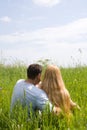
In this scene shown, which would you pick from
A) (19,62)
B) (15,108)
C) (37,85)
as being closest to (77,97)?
(37,85)

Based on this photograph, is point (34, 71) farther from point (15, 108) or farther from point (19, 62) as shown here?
point (19, 62)

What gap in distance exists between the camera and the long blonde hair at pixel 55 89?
511 centimetres

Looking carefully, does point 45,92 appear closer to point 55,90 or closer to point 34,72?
point 55,90

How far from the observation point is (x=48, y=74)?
5203mm

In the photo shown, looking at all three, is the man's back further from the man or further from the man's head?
the man's head

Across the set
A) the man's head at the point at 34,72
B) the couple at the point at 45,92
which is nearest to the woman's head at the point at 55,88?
the couple at the point at 45,92

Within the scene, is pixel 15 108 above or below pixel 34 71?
below

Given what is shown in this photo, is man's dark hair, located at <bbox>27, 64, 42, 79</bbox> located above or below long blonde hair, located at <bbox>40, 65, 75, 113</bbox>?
above

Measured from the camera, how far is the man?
5059 millimetres

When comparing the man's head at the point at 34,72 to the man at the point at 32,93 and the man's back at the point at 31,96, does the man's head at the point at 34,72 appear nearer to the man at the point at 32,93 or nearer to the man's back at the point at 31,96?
the man at the point at 32,93

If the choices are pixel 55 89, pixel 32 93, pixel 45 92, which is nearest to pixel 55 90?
pixel 55 89

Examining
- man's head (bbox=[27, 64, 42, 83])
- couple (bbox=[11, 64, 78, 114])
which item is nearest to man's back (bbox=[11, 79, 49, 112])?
couple (bbox=[11, 64, 78, 114])

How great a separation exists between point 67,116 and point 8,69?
8.83 m

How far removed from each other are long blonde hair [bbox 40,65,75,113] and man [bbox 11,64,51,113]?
0.09 m
